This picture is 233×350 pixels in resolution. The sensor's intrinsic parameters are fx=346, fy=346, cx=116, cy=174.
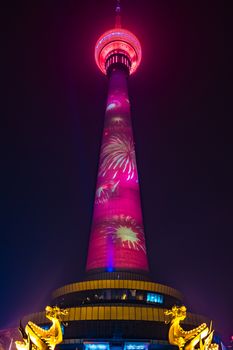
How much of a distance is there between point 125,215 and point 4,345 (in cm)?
2381

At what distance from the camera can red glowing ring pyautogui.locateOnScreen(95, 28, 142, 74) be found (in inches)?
2472

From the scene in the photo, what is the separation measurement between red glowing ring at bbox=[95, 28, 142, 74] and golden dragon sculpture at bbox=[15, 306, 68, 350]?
52.4 meters

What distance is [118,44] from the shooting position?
63.0m

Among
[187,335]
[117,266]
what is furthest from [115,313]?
[117,266]

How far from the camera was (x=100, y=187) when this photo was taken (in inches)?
1812

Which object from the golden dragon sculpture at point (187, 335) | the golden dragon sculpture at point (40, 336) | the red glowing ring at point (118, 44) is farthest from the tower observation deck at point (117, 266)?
the golden dragon sculpture at point (40, 336)

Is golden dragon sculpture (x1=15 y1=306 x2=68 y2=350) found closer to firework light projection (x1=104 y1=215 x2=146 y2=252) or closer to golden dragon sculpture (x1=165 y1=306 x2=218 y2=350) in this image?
golden dragon sculpture (x1=165 y1=306 x2=218 y2=350)

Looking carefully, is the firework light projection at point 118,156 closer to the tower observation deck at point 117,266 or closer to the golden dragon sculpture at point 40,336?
the tower observation deck at point 117,266

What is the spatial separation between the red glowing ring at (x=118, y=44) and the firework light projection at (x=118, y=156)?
2179 centimetres

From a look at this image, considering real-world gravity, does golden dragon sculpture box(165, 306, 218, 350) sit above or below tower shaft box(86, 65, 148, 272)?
below

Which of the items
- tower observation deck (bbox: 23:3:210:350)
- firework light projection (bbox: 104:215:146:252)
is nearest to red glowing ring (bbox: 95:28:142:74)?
tower observation deck (bbox: 23:3:210:350)

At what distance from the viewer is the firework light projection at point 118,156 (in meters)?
47.1

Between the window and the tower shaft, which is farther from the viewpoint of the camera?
the tower shaft

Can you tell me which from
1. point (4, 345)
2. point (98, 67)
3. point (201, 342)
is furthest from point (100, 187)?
point (98, 67)
